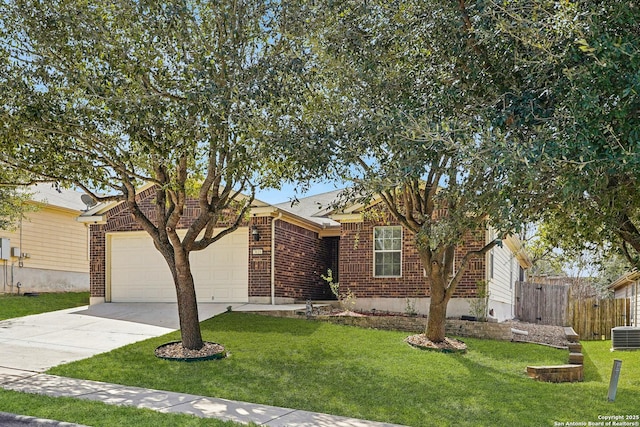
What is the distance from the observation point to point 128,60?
9.29 metres

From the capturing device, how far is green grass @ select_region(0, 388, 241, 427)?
6.22 m

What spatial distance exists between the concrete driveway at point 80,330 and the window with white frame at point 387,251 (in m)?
4.02

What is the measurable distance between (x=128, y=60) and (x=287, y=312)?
8.12 metres

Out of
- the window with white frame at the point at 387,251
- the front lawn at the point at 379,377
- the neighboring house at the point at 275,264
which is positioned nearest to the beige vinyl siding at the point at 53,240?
the neighboring house at the point at 275,264

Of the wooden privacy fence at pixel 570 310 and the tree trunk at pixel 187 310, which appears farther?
the wooden privacy fence at pixel 570 310

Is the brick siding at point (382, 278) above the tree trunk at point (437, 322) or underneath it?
above

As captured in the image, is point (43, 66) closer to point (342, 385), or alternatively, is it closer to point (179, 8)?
point (179, 8)

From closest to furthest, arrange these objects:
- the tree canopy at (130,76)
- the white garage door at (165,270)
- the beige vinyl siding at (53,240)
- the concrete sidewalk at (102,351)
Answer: the concrete sidewalk at (102,351)
the tree canopy at (130,76)
the white garage door at (165,270)
the beige vinyl siding at (53,240)

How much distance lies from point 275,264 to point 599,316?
10754 mm

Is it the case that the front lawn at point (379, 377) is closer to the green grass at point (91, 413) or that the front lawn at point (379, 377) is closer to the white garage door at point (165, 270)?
the green grass at point (91, 413)

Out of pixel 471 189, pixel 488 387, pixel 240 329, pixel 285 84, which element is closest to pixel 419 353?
pixel 488 387

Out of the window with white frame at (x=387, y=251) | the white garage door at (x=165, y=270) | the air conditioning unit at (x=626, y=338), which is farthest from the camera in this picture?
the white garage door at (x=165, y=270)

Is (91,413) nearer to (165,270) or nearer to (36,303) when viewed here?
(165,270)

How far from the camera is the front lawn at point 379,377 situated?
7220mm
